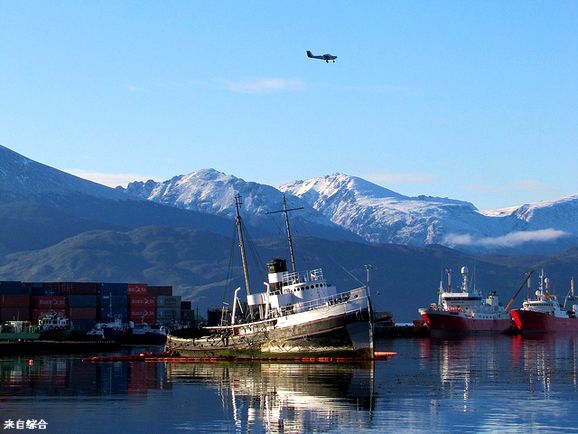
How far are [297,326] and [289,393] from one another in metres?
31.0

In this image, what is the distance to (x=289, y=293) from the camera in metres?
104

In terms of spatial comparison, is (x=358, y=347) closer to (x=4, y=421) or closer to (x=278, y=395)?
(x=278, y=395)

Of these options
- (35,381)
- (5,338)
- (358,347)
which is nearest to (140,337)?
(5,338)

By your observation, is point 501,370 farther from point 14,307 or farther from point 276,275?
point 14,307

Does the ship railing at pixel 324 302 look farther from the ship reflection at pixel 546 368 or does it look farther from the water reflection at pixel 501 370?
the ship reflection at pixel 546 368

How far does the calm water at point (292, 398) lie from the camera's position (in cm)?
5450

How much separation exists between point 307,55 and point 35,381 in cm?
3462

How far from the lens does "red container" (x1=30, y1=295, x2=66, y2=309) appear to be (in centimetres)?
19688

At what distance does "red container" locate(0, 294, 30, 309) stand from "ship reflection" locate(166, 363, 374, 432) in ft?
337

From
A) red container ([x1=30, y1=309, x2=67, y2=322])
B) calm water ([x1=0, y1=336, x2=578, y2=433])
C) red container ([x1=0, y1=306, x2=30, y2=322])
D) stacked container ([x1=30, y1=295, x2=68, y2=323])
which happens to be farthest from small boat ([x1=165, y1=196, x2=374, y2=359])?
red container ([x1=0, y1=306, x2=30, y2=322])

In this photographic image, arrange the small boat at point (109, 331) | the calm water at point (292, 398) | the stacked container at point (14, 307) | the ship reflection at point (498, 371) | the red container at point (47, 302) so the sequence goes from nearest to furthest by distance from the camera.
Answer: the calm water at point (292, 398) < the ship reflection at point (498, 371) < the small boat at point (109, 331) < the stacked container at point (14, 307) < the red container at point (47, 302)

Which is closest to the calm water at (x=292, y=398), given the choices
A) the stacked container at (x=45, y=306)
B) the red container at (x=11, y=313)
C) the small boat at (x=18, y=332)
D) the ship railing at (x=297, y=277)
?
the ship railing at (x=297, y=277)

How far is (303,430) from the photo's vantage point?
52.6m

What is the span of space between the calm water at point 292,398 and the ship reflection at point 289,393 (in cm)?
6
